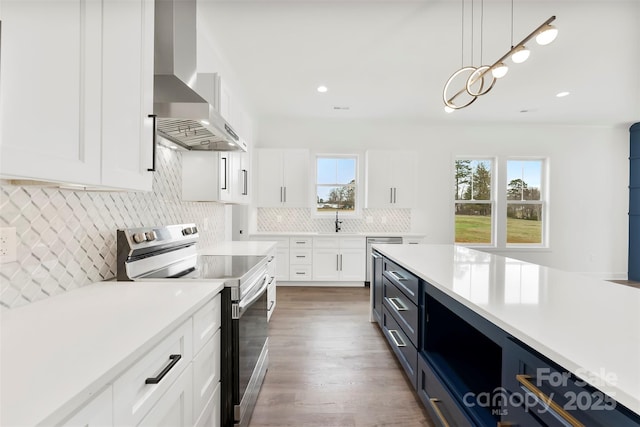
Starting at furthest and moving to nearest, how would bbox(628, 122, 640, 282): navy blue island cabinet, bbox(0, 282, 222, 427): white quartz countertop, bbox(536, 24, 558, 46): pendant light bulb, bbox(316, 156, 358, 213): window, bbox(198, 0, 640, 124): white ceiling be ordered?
1. bbox(316, 156, 358, 213): window
2. bbox(628, 122, 640, 282): navy blue island cabinet
3. bbox(198, 0, 640, 124): white ceiling
4. bbox(536, 24, 558, 46): pendant light bulb
5. bbox(0, 282, 222, 427): white quartz countertop

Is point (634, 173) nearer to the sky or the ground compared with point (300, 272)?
nearer to the sky

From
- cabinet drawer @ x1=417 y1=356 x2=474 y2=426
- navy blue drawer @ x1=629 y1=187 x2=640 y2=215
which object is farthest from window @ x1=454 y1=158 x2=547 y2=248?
cabinet drawer @ x1=417 y1=356 x2=474 y2=426

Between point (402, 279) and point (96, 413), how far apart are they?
186 centimetres

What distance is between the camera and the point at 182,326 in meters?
1.08

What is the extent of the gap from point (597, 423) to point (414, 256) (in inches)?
66.0

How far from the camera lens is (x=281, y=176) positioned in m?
4.98

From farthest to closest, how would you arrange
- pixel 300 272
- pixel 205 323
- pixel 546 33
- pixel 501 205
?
pixel 501 205 < pixel 300 272 < pixel 546 33 < pixel 205 323

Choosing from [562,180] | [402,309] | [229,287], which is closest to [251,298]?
[229,287]

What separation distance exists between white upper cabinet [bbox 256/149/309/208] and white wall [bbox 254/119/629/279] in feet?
6.12

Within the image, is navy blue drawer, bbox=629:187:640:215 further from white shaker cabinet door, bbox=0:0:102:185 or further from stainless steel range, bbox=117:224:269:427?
white shaker cabinet door, bbox=0:0:102:185

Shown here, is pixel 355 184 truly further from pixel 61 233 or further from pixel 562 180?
pixel 61 233

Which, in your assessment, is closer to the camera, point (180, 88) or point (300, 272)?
point (180, 88)

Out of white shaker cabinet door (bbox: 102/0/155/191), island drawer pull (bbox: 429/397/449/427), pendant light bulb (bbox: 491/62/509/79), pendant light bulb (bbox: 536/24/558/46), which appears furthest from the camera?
pendant light bulb (bbox: 491/62/509/79)

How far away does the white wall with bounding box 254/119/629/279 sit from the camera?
215 inches
